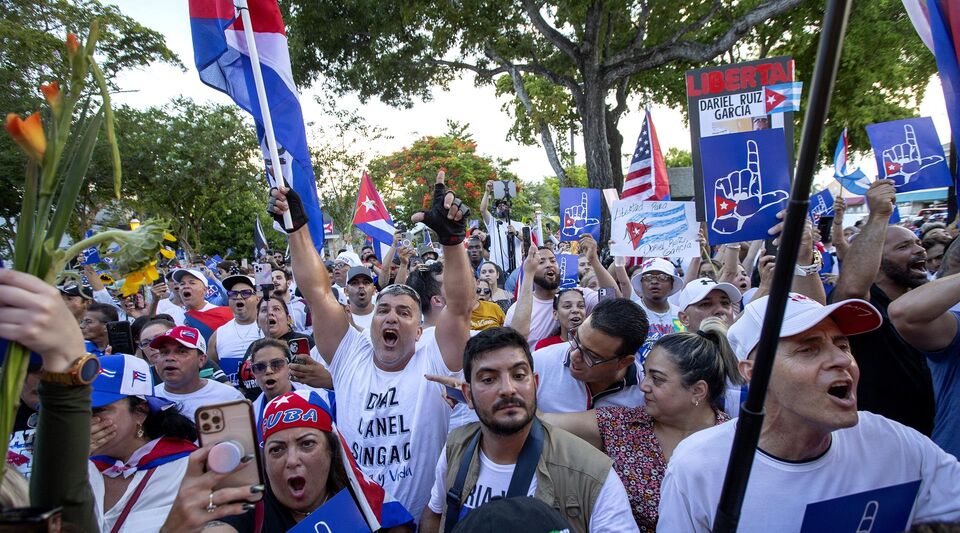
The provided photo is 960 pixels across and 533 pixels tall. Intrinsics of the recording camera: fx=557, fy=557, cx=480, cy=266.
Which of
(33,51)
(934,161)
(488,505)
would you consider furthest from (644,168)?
(33,51)

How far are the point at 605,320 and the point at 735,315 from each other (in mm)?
2005

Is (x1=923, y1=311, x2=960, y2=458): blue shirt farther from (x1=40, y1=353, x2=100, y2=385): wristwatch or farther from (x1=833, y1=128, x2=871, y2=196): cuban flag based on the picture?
(x1=833, y1=128, x2=871, y2=196): cuban flag

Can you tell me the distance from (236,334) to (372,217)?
469 cm

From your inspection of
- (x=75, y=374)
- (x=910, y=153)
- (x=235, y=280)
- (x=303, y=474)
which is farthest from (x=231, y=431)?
(x=910, y=153)

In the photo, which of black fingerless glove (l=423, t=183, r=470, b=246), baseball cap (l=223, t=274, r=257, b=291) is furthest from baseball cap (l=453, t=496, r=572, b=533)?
baseball cap (l=223, t=274, r=257, b=291)

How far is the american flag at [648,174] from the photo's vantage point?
671 centimetres

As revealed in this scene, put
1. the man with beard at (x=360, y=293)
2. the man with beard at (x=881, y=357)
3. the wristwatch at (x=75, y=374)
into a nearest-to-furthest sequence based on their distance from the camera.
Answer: the wristwatch at (x=75, y=374), the man with beard at (x=881, y=357), the man with beard at (x=360, y=293)

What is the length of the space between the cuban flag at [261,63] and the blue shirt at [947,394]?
3810 mm

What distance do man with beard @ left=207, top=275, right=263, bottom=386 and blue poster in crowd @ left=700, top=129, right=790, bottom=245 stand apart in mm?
4226

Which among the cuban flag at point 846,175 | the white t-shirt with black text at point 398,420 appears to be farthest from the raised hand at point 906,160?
the white t-shirt with black text at point 398,420

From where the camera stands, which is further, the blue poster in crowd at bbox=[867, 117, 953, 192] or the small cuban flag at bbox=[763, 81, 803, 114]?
the blue poster in crowd at bbox=[867, 117, 953, 192]

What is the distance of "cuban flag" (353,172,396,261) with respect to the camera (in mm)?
9844

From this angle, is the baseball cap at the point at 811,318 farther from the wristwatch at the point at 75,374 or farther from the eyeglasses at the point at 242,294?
the eyeglasses at the point at 242,294

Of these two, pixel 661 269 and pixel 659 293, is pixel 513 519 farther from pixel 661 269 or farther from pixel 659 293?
pixel 661 269
